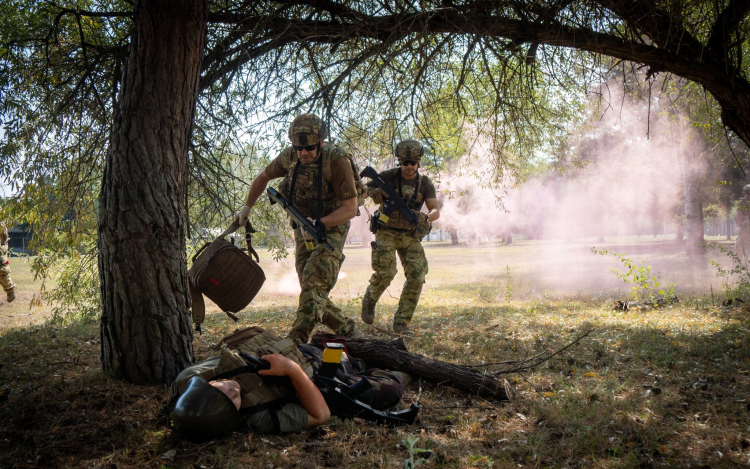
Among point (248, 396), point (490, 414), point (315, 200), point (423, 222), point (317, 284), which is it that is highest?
point (315, 200)

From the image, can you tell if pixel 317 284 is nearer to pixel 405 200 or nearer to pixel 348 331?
pixel 348 331

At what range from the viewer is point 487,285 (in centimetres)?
1393

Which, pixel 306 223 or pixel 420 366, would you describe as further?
pixel 306 223

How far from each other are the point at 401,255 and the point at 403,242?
208 millimetres

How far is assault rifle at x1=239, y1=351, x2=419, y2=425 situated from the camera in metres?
2.87

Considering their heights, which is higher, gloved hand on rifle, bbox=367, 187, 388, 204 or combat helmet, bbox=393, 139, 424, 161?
combat helmet, bbox=393, 139, 424, 161

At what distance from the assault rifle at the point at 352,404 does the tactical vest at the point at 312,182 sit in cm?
183

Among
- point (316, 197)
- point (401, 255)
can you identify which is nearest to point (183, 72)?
point (316, 197)

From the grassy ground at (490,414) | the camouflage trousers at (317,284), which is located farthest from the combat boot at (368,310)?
the camouflage trousers at (317,284)

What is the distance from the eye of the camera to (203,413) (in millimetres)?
2355

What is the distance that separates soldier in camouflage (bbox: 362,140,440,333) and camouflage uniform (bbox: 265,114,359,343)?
4.18 ft

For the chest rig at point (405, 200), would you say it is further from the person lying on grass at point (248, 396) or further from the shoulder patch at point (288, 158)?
the person lying on grass at point (248, 396)

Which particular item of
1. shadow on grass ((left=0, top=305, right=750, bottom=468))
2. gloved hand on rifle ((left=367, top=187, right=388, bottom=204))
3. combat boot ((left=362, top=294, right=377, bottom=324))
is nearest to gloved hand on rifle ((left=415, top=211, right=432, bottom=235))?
gloved hand on rifle ((left=367, top=187, right=388, bottom=204))

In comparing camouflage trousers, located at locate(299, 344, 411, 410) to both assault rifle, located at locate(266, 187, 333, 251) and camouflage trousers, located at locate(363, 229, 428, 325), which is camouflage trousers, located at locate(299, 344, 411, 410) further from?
camouflage trousers, located at locate(363, 229, 428, 325)
